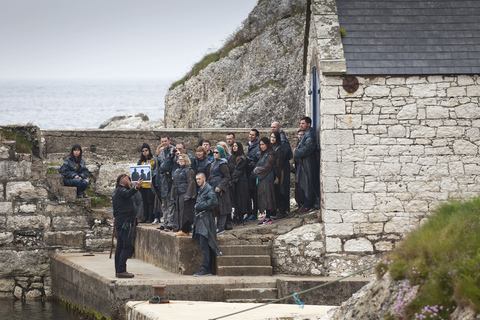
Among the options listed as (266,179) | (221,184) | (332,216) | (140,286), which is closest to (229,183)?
(221,184)

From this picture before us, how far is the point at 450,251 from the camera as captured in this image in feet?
18.7

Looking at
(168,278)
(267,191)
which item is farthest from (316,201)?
(168,278)

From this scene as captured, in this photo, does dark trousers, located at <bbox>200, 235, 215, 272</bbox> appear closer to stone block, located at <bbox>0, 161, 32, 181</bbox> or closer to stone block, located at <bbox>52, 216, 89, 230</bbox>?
stone block, located at <bbox>52, 216, 89, 230</bbox>

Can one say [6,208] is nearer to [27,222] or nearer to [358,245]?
[27,222]

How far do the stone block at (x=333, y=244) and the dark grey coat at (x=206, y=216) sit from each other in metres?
1.83

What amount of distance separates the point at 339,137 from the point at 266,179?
4.96ft

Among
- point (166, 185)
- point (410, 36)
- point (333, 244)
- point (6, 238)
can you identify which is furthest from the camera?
point (6, 238)

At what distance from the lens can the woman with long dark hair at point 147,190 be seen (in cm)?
1287

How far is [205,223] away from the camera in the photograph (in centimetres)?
1044

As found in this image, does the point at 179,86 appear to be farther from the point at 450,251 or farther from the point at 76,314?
the point at 450,251

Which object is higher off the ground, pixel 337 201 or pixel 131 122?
pixel 131 122

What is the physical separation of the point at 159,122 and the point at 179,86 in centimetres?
479

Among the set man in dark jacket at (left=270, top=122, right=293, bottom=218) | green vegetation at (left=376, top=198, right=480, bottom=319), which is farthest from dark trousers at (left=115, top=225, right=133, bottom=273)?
green vegetation at (left=376, top=198, right=480, bottom=319)

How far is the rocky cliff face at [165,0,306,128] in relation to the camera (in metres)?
22.8
